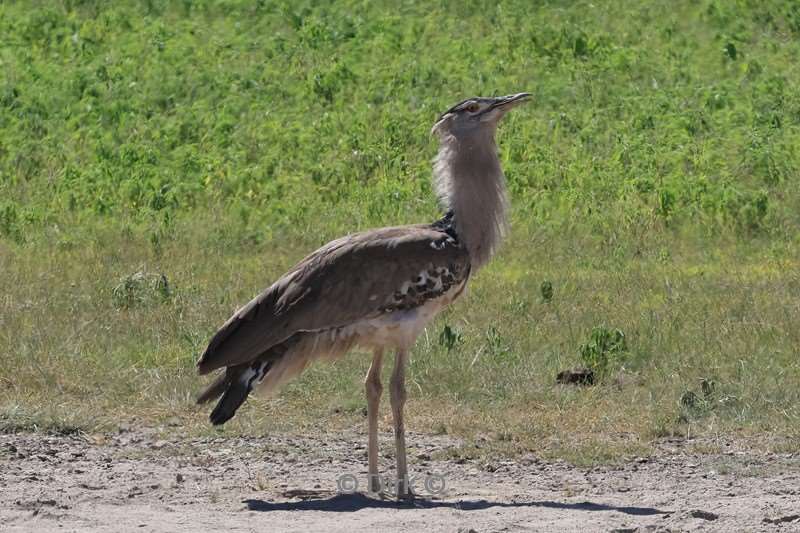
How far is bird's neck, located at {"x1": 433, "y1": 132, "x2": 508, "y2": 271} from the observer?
6223 millimetres

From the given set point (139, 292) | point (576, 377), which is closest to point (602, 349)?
point (576, 377)

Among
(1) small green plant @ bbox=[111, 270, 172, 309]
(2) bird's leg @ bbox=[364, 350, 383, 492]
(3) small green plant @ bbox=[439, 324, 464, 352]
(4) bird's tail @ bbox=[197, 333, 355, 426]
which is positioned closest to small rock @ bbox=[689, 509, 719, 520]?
(2) bird's leg @ bbox=[364, 350, 383, 492]

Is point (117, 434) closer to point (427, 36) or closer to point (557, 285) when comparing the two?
point (557, 285)

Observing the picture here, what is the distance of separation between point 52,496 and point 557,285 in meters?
4.46

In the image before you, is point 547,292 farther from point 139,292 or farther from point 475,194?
point 475,194

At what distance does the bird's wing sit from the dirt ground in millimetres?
577

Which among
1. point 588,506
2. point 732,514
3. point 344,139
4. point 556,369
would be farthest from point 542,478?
point 344,139

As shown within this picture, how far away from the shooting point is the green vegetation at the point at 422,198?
737cm

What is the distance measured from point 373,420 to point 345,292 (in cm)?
51

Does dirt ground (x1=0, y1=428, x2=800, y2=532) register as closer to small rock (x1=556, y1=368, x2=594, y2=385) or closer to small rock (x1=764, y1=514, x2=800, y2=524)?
small rock (x1=764, y1=514, x2=800, y2=524)

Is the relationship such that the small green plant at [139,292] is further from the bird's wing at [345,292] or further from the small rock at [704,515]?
the small rock at [704,515]

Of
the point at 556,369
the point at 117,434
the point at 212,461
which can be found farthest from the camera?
the point at 556,369

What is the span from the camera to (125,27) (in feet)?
54.3

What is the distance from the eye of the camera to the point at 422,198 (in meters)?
12.3
